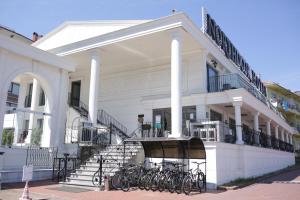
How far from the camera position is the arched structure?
15641 mm

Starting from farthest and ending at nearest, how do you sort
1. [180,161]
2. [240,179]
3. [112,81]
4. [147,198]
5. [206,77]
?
[112,81] < [206,77] < [240,179] < [180,161] < [147,198]

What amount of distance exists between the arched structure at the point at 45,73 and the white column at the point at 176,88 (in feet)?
26.0

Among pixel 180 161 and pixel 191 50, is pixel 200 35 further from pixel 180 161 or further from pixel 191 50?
pixel 180 161

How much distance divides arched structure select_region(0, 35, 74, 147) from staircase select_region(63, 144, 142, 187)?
416cm

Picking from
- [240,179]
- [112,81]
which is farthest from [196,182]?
[112,81]

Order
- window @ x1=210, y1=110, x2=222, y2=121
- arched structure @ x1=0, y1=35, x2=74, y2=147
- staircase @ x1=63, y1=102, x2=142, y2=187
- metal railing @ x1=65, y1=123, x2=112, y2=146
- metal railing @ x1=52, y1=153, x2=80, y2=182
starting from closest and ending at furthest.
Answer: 1. staircase @ x1=63, y1=102, x2=142, y2=187
2. metal railing @ x1=52, y1=153, x2=80, y2=182
3. arched structure @ x1=0, y1=35, x2=74, y2=147
4. metal railing @ x1=65, y1=123, x2=112, y2=146
5. window @ x1=210, y1=110, x2=222, y2=121

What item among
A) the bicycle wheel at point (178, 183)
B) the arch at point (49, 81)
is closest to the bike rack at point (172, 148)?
the bicycle wheel at point (178, 183)

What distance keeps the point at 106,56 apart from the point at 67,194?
11597 millimetres

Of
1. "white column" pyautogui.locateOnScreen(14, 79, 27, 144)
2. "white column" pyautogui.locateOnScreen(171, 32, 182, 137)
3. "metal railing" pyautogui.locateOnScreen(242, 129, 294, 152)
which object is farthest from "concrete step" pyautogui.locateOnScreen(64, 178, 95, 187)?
"white column" pyautogui.locateOnScreen(14, 79, 27, 144)

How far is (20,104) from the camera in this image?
80.5ft

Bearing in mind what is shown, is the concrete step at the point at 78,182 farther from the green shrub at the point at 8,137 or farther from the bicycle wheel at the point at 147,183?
the green shrub at the point at 8,137

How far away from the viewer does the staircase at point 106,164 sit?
13367 mm

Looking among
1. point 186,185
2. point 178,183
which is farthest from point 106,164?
point 186,185

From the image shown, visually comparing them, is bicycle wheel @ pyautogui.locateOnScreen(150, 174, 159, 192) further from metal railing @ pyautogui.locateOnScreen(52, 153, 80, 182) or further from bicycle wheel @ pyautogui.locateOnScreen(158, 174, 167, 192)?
metal railing @ pyautogui.locateOnScreen(52, 153, 80, 182)
